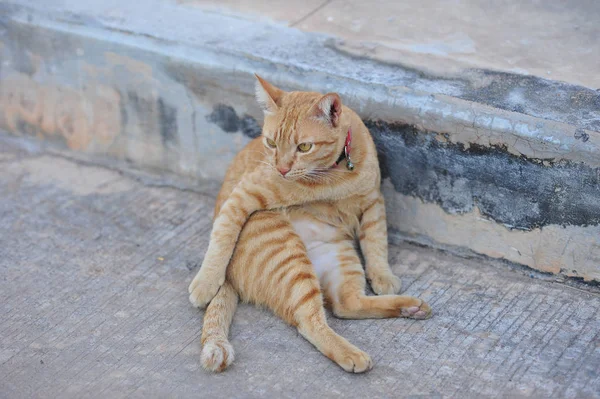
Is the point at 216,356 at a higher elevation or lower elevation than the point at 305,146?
lower

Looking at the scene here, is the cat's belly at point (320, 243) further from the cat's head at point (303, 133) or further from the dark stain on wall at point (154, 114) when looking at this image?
the dark stain on wall at point (154, 114)

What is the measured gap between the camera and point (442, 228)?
4.03 m

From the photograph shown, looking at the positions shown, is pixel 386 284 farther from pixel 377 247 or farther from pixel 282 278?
pixel 282 278

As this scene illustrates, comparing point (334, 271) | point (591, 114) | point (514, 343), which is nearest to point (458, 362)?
point (514, 343)

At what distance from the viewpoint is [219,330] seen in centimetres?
341

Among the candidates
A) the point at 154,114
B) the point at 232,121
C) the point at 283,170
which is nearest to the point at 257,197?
the point at 283,170

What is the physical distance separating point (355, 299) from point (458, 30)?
1908 millimetres

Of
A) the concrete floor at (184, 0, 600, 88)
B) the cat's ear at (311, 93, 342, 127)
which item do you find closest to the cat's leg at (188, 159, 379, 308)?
the cat's ear at (311, 93, 342, 127)

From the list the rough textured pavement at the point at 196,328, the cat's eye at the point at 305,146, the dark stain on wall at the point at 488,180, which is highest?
the cat's eye at the point at 305,146

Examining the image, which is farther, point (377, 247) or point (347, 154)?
point (377, 247)

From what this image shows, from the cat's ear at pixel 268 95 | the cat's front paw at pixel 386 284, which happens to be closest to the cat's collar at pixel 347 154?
the cat's ear at pixel 268 95

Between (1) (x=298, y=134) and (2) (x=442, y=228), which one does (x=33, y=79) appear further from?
(2) (x=442, y=228)

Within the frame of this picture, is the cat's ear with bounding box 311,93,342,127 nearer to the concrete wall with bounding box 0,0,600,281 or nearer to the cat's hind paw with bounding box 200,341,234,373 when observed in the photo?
the concrete wall with bounding box 0,0,600,281

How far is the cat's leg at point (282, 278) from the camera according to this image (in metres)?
3.37
